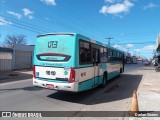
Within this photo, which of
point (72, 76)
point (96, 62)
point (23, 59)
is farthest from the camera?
point (23, 59)

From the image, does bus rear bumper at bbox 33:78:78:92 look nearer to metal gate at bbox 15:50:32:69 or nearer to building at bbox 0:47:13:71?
building at bbox 0:47:13:71

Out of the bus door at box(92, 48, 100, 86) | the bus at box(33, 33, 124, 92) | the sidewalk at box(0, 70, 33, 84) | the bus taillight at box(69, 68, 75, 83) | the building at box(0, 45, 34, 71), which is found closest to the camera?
the bus taillight at box(69, 68, 75, 83)

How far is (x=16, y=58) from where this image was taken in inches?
1179

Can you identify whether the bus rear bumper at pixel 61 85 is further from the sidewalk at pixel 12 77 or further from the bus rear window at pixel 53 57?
the sidewalk at pixel 12 77

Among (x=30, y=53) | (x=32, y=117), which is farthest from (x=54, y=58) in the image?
(x=30, y=53)

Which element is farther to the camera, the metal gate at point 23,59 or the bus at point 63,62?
the metal gate at point 23,59

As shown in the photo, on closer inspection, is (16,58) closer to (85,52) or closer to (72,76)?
(85,52)

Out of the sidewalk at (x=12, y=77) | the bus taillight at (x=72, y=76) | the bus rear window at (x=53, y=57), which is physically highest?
the bus rear window at (x=53, y=57)

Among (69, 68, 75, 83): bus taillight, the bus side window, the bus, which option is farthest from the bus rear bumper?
the bus side window

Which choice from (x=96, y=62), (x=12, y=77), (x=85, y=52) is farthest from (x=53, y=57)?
(x=12, y=77)

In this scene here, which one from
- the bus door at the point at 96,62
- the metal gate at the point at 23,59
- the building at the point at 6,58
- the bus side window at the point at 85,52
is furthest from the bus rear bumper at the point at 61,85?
the metal gate at the point at 23,59

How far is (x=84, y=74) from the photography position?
10.0 m

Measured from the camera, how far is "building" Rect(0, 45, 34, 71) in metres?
27.0

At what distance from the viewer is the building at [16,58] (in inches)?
1062
